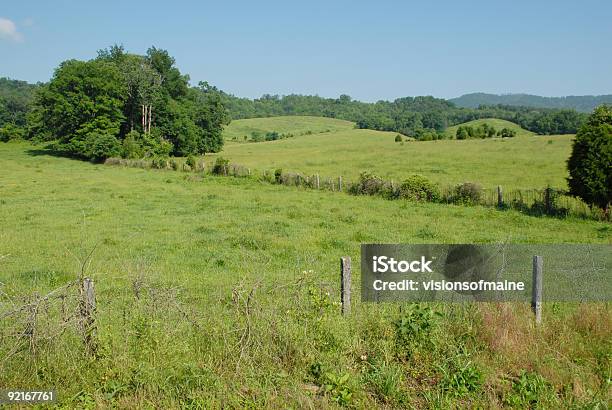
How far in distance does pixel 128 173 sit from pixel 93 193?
44.9 ft

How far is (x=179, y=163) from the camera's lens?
46125 millimetres

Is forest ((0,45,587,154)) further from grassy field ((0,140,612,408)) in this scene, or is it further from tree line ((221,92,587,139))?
grassy field ((0,140,612,408))

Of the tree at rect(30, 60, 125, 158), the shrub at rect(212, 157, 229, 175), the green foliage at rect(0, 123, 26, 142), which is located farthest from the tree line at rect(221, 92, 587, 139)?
the green foliage at rect(0, 123, 26, 142)

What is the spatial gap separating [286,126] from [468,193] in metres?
119

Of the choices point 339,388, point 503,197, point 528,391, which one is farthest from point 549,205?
point 339,388

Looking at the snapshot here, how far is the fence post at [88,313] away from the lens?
19.6 feet

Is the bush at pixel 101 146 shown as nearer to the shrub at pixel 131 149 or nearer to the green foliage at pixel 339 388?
the shrub at pixel 131 149

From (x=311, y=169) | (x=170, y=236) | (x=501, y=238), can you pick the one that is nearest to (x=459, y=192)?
(x=501, y=238)

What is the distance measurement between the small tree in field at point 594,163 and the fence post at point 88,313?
20004 millimetres

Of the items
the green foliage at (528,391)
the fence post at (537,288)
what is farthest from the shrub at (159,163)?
the green foliage at (528,391)

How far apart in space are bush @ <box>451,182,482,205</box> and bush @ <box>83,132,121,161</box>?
40.0 metres

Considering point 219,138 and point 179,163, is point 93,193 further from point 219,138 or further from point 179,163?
point 219,138

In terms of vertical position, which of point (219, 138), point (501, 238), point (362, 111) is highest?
point (362, 111)

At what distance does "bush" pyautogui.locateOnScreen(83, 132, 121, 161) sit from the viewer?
173 ft
